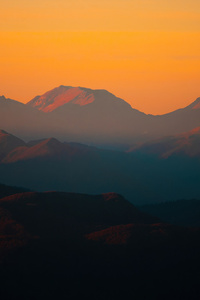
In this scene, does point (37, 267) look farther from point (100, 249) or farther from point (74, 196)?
point (74, 196)

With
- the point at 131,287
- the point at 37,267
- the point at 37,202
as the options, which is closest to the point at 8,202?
the point at 37,202

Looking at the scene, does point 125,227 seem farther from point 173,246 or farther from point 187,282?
point 187,282

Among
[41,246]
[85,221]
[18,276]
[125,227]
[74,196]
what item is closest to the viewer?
[18,276]

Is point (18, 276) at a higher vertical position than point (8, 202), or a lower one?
lower

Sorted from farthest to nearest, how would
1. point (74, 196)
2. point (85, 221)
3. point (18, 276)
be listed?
point (74, 196), point (85, 221), point (18, 276)

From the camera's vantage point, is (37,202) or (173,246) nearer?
(173,246)

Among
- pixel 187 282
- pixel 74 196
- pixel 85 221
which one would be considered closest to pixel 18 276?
pixel 187 282

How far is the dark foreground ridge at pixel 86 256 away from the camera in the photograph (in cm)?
11588

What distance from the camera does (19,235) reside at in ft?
451

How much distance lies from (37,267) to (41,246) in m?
10.5

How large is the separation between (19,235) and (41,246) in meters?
7.52

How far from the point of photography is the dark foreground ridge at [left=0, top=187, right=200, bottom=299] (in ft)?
380

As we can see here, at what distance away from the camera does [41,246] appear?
132 m

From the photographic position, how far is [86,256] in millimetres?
130500
